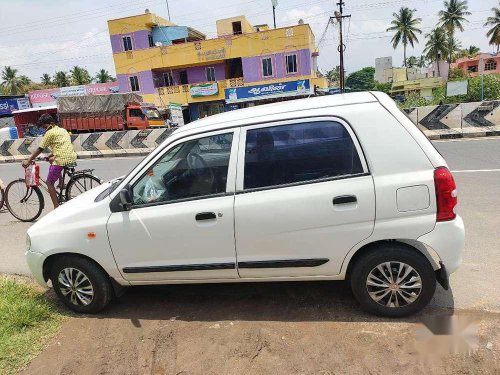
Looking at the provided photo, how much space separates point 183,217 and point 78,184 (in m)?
4.43

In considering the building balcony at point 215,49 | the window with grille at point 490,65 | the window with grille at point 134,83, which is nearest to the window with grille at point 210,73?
the building balcony at point 215,49

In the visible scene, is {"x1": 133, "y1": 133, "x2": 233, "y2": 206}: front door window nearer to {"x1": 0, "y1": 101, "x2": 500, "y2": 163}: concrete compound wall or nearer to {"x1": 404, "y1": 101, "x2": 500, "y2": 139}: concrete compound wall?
{"x1": 0, "y1": 101, "x2": 500, "y2": 163}: concrete compound wall

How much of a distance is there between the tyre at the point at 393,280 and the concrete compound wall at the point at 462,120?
11997 mm

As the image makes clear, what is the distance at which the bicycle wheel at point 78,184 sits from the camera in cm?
690

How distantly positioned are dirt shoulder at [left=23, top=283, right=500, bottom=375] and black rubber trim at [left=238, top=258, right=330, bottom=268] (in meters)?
0.48

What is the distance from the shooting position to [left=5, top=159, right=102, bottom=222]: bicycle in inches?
270

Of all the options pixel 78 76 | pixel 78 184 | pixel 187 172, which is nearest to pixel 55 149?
pixel 78 184

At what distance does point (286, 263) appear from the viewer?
325cm

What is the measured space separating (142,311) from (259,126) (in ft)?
6.62

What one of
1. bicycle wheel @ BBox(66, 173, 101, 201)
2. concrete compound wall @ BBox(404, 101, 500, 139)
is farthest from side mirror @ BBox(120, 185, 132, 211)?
concrete compound wall @ BBox(404, 101, 500, 139)

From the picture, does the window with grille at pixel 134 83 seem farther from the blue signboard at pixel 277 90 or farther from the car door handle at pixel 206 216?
the car door handle at pixel 206 216

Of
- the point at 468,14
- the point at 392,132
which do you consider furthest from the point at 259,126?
the point at 468,14

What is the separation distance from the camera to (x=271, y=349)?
302cm

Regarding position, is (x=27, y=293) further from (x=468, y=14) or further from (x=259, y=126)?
(x=468, y=14)
